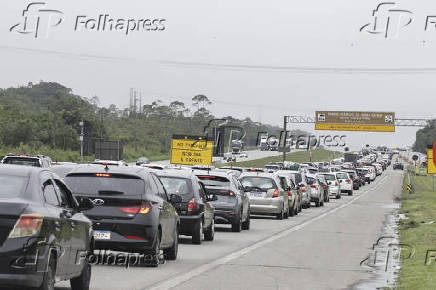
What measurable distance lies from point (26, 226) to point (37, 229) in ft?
0.41

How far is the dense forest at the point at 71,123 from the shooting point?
327ft

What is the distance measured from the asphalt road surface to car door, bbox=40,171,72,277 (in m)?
2.14

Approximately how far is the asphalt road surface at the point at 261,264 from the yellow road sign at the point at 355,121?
233ft

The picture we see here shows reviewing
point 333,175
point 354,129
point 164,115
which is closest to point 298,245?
point 333,175

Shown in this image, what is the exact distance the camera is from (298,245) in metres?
23.0

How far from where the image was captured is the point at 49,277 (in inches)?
396

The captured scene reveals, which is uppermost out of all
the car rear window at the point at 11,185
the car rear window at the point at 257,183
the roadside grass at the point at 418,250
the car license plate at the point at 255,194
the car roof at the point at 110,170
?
the car roof at the point at 110,170

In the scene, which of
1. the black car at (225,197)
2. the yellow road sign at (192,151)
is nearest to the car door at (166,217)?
the black car at (225,197)

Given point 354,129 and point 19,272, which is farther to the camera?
point 354,129

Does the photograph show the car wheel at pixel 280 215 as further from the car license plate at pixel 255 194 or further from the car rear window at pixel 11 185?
the car rear window at pixel 11 185

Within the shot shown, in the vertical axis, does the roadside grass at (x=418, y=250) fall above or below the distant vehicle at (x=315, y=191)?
below

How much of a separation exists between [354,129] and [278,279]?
87097 mm

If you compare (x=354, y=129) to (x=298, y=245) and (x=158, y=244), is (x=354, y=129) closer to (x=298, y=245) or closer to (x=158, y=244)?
(x=298, y=245)

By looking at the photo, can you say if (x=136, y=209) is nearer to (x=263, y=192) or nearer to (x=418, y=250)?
(x=418, y=250)
